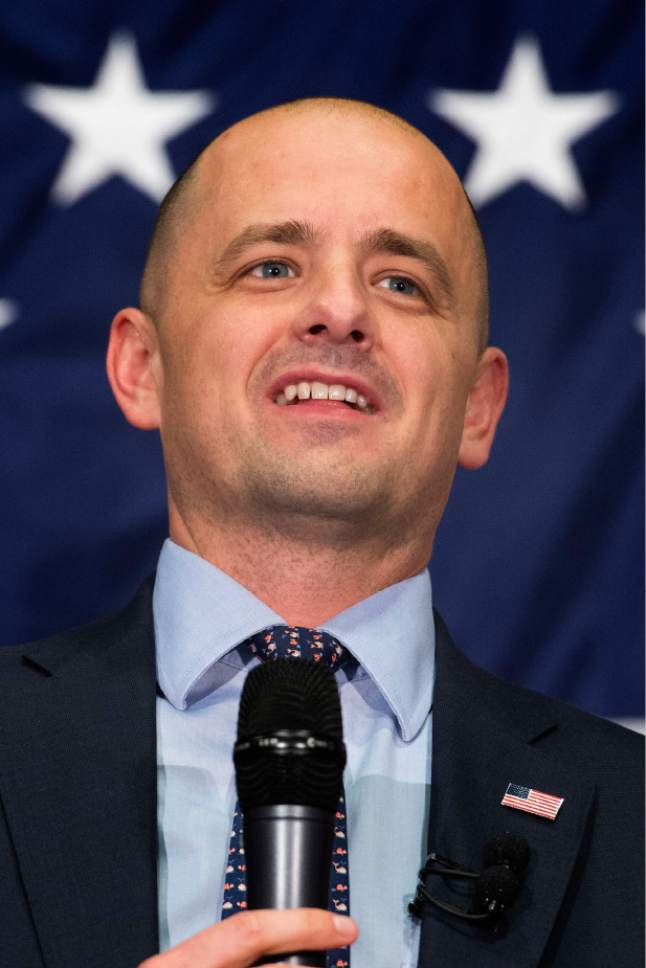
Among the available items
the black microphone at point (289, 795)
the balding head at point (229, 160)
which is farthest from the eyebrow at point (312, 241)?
the black microphone at point (289, 795)

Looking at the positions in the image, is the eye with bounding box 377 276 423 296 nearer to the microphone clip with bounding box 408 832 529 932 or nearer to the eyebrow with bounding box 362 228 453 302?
the eyebrow with bounding box 362 228 453 302

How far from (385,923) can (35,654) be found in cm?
63

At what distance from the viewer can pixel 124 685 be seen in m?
A: 2.03

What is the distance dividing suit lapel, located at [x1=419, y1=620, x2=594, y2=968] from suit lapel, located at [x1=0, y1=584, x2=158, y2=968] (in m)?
0.38

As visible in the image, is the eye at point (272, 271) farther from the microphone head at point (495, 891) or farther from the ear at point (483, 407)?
the microphone head at point (495, 891)

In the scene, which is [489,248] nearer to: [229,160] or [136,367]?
[229,160]

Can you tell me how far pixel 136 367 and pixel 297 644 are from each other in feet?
2.09

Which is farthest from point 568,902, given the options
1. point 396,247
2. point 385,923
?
point 396,247

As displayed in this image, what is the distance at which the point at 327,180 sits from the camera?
7.47 feet

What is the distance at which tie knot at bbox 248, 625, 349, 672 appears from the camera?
2.08 m

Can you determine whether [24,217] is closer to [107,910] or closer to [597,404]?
[597,404]

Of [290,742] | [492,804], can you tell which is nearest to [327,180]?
[492,804]

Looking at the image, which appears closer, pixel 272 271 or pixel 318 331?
pixel 318 331

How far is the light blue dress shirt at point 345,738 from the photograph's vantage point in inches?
74.6
